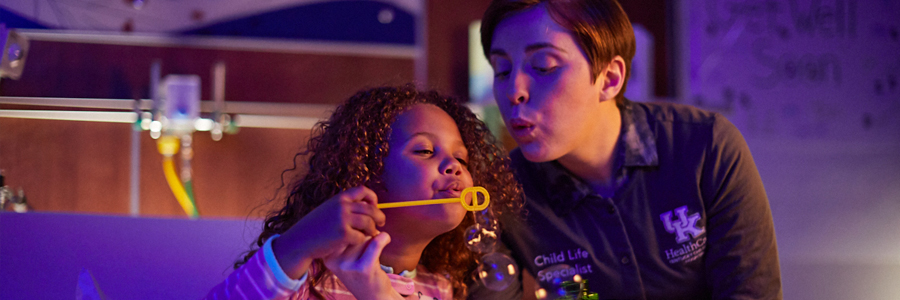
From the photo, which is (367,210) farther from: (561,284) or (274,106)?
(274,106)

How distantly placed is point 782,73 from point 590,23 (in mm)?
2075

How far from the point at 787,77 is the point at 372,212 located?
2629 millimetres

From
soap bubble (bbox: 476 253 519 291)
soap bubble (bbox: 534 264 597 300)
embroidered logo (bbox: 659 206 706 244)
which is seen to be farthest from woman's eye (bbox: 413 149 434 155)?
embroidered logo (bbox: 659 206 706 244)

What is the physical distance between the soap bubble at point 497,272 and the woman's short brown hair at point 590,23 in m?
0.38

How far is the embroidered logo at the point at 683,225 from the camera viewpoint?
1175 millimetres

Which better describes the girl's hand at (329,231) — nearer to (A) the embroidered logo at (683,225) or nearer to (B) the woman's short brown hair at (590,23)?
(B) the woman's short brown hair at (590,23)

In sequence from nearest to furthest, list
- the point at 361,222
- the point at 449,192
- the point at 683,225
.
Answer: the point at 361,222
the point at 449,192
the point at 683,225

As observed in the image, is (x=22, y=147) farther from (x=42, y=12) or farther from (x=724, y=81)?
(x=724, y=81)

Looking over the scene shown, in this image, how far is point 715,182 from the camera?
1167 mm

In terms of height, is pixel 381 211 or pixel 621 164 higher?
pixel 621 164

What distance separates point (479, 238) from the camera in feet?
3.59

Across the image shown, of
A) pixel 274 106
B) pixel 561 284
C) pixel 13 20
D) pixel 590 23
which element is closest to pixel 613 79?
pixel 590 23

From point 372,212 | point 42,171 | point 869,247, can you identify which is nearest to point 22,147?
point 42,171

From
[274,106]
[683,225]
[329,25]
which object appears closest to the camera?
[683,225]
